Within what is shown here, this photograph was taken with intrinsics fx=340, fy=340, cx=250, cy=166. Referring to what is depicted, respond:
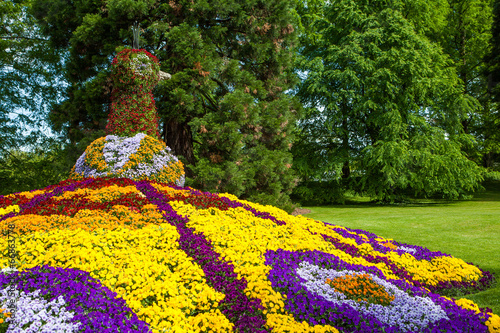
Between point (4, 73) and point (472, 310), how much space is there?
21294 mm

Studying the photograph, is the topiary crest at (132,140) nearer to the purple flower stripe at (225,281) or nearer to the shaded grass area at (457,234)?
the purple flower stripe at (225,281)

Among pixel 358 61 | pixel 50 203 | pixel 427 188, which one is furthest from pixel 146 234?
pixel 427 188

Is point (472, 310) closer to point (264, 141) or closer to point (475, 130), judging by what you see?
point (264, 141)

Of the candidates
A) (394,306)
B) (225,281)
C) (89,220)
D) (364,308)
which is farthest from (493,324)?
(89,220)

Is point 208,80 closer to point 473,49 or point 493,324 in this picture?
point 493,324

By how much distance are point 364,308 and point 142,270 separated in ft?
7.91

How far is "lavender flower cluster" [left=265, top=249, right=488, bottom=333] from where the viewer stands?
338cm

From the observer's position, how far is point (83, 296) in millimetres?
2947

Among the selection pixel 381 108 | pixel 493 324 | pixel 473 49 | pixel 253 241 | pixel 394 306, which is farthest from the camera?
pixel 473 49

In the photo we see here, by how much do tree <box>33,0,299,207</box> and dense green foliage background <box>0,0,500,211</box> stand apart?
0.17 feet

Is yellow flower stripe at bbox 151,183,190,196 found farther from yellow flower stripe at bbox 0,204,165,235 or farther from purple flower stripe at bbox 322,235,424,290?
purple flower stripe at bbox 322,235,424,290

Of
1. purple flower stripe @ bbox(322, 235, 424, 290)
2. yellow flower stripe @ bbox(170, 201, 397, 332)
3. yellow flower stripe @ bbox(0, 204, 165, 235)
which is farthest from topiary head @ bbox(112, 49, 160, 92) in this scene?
purple flower stripe @ bbox(322, 235, 424, 290)

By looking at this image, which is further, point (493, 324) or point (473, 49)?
point (473, 49)

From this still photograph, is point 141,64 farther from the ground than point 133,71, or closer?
farther from the ground
